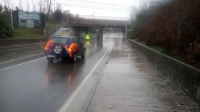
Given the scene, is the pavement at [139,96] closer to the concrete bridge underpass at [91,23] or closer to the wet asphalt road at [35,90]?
the wet asphalt road at [35,90]

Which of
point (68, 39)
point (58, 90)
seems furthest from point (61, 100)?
point (68, 39)

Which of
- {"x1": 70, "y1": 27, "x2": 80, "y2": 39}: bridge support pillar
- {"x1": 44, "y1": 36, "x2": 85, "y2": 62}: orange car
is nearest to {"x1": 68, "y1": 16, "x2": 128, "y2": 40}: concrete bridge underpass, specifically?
{"x1": 70, "y1": 27, "x2": 80, "y2": 39}: bridge support pillar

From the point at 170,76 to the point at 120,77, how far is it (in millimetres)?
2014

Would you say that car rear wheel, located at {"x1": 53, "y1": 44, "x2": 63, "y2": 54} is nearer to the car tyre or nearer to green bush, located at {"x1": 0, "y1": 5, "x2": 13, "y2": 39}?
the car tyre

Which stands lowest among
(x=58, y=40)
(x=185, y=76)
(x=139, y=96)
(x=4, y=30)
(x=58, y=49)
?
(x=139, y=96)

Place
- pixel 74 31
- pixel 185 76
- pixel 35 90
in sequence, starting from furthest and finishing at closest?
pixel 74 31
pixel 35 90
pixel 185 76

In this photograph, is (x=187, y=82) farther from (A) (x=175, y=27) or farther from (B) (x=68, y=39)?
(B) (x=68, y=39)

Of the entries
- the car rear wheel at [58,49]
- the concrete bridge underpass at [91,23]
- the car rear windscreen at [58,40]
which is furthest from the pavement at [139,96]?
the concrete bridge underpass at [91,23]

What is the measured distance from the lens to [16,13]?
4153cm

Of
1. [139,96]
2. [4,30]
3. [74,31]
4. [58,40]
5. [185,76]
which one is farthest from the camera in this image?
[74,31]

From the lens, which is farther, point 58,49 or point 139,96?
point 58,49

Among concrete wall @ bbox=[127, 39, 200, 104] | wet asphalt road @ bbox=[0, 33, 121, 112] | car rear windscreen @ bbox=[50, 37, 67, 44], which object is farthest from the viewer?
car rear windscreen @ bbox=[50, 37, 67, 44]

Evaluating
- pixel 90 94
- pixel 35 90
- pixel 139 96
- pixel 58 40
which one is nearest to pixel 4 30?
pixel 58 40

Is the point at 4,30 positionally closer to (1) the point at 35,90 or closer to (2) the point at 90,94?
(1) the point at 35,90
